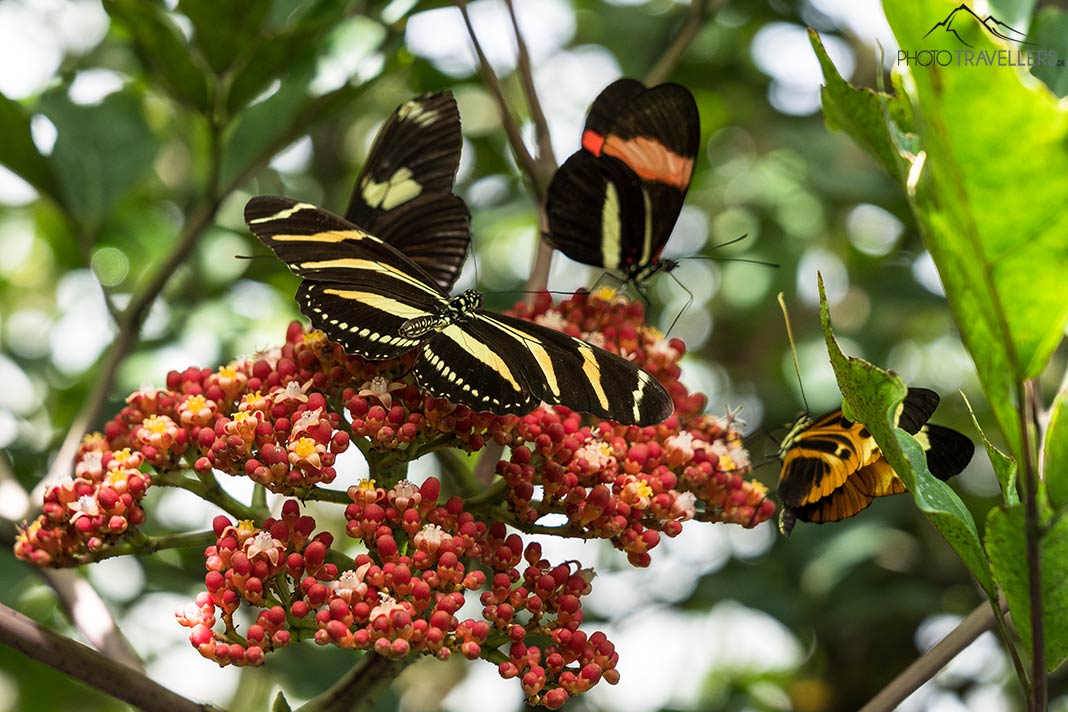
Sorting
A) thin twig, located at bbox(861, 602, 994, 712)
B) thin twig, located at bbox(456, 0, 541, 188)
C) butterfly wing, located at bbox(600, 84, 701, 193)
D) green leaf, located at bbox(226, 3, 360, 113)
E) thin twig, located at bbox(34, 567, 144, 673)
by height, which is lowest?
Answer: thin twig, located at bbox(861, 602, 994, 712)

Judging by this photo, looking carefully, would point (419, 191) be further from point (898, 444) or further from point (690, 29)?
point (898, 444)

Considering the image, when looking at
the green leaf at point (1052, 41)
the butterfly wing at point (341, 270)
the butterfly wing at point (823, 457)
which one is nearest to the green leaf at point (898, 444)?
the butterfly wing at point (823, 457)

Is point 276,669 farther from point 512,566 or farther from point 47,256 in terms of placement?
point 47,256

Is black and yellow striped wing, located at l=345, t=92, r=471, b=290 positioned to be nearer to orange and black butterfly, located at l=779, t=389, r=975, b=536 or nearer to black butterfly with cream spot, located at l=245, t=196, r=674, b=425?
black butterfly with cream spot, located at l=245, t=196, r=674, b=425

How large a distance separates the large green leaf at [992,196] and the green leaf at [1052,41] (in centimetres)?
89

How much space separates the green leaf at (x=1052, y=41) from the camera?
5.41 ft

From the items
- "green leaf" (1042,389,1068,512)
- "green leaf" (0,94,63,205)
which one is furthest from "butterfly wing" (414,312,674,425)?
"green leaf" (0,94,63,205)

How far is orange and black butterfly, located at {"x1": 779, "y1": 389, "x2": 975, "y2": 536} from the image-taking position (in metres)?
1.62

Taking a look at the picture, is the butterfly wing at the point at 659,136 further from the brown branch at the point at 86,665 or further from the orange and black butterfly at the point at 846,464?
the brown branch at the point at 86,665

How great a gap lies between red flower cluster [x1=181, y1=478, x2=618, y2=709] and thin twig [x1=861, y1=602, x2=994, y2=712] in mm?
368

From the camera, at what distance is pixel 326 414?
4.94 ft

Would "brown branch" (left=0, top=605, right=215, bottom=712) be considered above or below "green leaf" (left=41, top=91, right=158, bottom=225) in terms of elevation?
below

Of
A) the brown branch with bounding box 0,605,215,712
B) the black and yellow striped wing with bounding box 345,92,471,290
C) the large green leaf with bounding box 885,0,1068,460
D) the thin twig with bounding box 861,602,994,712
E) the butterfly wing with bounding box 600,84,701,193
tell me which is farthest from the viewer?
the butterfly wing with bounding box 600,84,701,193

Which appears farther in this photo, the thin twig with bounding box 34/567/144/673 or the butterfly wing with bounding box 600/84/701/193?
the butterfly wing with bounding box 600/84/701/193
